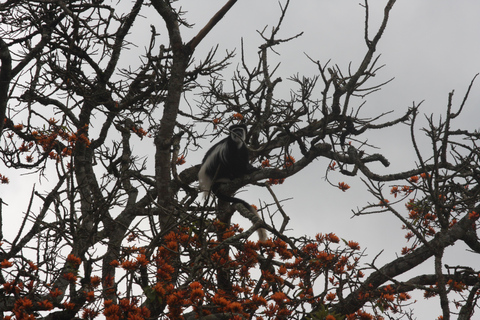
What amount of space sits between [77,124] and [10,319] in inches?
125

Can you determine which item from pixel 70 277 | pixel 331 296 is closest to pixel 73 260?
pixel 70 277

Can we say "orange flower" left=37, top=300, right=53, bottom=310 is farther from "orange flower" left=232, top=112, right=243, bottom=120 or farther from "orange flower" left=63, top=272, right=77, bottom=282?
"orange flower" left=232, top=112, right=243, bottom=120

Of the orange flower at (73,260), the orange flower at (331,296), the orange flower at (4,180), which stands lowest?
the orange flower at (331,296)

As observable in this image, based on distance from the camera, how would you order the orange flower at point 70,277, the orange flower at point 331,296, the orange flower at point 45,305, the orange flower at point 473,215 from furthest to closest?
the orange flower at point 473,215 → the orange flower at point 331,296 → the orange flower at point 70,277 → the orange flower at point 45,305

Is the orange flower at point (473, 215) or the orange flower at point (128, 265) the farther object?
the orange flower at point (473, 215)

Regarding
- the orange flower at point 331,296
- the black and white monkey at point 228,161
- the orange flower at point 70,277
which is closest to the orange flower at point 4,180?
the black and white monkey at point 228,161

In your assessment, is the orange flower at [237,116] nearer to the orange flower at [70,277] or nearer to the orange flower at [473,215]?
the orange flower at [473,215]

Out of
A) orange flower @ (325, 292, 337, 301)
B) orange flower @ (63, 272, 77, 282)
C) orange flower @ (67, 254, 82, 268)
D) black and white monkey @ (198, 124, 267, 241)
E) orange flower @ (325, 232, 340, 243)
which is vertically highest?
black and white monkey @ (198, 124, 267, 241)

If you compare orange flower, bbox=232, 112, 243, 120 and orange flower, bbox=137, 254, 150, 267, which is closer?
orange flower, bbox=137, 254, 150, 267

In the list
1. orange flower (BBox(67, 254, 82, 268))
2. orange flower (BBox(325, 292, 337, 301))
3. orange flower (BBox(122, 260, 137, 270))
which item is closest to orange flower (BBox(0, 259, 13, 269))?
orange flower (BBox(67, 254, 82, 268))

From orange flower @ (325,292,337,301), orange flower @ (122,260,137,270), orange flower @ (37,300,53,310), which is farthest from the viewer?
orange flower @ (325,292,337,301)

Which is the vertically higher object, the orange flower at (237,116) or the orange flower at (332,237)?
the orange flower at (237,116)

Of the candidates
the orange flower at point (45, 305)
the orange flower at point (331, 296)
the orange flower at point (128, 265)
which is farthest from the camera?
the orange flower at point (331, 296)

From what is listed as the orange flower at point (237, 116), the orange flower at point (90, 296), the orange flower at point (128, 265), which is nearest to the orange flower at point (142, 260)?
the orange flower at point (128, 265)
